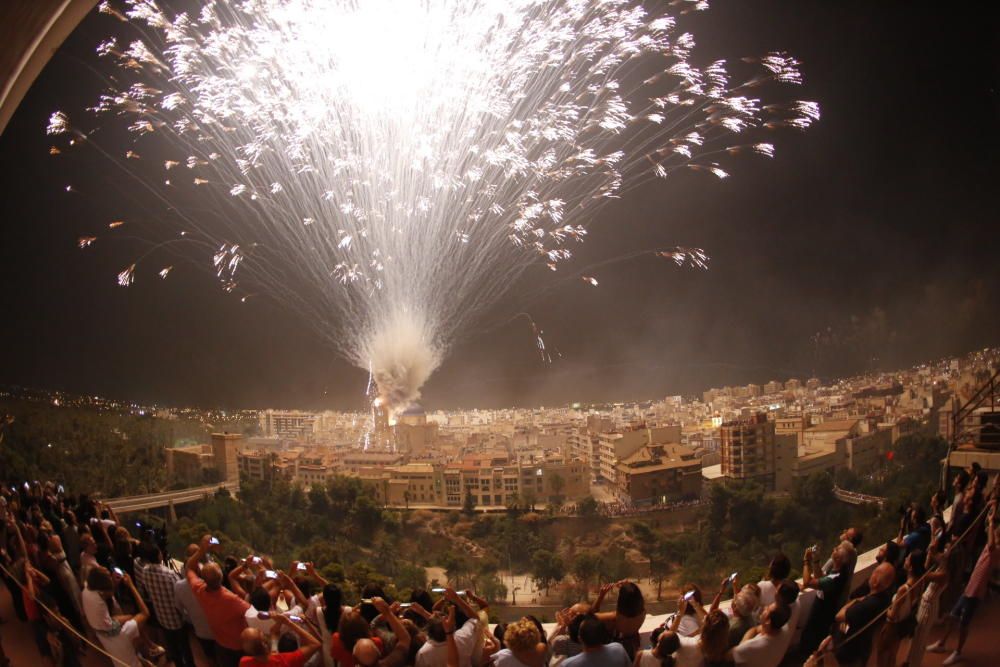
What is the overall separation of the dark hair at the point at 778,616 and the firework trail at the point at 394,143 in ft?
12.8

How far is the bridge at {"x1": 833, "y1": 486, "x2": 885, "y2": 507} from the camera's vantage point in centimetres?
601

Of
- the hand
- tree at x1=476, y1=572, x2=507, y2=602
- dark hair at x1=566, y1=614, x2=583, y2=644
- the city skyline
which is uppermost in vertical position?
the city skyline

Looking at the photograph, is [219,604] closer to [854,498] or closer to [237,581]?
[237,581]

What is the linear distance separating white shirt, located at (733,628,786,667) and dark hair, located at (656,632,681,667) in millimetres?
354

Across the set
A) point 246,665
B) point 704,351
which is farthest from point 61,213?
point 704,351

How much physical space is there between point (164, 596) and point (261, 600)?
3.59ft

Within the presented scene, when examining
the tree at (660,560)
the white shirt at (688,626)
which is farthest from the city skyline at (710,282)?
the white shirt at (688,626)

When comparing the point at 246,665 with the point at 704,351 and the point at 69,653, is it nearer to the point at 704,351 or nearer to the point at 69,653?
the point at 69,653

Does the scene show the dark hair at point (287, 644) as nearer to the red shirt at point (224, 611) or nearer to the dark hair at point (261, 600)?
the dark hair at point (261, 600)

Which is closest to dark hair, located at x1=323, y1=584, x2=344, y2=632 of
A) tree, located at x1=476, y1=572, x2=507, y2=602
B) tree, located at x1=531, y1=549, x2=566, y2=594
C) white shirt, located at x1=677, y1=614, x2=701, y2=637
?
white shirt, located at x1=677, y1=614, x2=701, y2=637

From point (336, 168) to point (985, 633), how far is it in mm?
6644

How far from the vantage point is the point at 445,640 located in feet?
12.9

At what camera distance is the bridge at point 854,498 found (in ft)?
19.7

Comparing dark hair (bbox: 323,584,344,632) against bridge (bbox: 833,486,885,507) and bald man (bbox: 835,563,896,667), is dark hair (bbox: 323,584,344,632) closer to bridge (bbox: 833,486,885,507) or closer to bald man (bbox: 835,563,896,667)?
bald man (bbox: 835,563,896,667)
